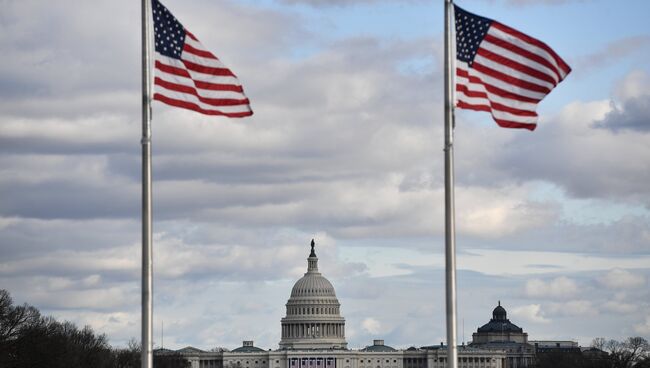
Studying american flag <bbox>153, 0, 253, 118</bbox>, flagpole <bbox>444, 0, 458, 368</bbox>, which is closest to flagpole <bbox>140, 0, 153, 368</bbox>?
american flag <bbox>153, 0, 253, 118</bbox>

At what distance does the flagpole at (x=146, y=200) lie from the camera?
68.2 meters

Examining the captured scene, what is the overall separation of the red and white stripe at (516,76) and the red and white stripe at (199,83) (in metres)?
7.95

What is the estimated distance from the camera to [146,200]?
68438 mm

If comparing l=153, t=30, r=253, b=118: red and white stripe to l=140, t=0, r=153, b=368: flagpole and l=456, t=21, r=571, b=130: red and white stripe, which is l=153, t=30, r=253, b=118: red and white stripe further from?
l=456, t=21, r=571, b=130: red and white stripe

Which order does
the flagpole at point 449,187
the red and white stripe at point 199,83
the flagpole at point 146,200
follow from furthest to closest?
the flagpole at point 449,187 < the flagpole at point 146,200 < the red and white stripe at point 199,83

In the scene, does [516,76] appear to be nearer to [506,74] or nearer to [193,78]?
[506,74]

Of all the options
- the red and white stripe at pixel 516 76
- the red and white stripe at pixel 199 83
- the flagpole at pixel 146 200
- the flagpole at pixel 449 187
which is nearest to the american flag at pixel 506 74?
the red and white stripe at pixel 516 76

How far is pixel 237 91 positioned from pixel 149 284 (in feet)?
24.3

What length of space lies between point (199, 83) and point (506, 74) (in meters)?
10.7

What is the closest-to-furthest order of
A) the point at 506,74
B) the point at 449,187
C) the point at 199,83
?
the point at 199,83 → the point at 506,74 → the point at 449,187

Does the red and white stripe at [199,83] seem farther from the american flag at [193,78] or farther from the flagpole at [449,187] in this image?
the flagpole at [449,187]

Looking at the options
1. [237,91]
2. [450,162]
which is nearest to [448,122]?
[450,162]

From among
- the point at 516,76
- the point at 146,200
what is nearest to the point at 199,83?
the point at 146,200

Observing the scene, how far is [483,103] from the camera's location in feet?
225
